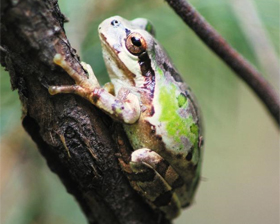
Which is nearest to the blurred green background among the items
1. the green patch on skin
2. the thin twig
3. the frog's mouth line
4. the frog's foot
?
the thin twig

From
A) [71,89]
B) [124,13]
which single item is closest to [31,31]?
[71,89]

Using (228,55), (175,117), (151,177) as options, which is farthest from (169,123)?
(228,55)

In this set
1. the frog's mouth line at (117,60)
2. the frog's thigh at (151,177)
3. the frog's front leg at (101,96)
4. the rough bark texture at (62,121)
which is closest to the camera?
the rough bark texture at (62,121)

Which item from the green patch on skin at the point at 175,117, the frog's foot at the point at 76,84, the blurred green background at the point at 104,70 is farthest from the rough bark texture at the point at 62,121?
the blurred green background at the point at 104,70

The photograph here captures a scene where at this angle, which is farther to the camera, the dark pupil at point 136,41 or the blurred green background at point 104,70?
the blurred green background at point 104,70

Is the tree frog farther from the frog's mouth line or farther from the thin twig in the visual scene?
the thin twig

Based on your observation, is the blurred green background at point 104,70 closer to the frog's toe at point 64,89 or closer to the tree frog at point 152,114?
the tree frog at point 152,114

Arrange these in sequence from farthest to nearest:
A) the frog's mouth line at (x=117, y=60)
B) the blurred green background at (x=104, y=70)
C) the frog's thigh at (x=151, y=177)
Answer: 1. the blurred green background at (x=104, y=70)
2. the frog's mouth line at (x=117, y=60)
3. the frog's thigh at (x=151, y=177)

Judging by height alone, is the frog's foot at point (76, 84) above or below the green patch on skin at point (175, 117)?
above
